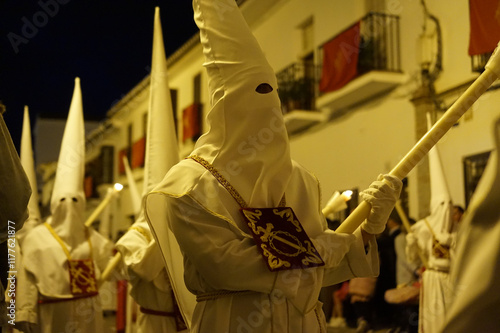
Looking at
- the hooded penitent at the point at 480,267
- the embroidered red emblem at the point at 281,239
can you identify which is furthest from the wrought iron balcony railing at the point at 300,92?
the hooded penitent at the point at 480,267

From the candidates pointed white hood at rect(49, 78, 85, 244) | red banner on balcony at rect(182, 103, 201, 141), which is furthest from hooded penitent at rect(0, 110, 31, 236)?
red banner on balcony at rect(182, 103, 201, 141)

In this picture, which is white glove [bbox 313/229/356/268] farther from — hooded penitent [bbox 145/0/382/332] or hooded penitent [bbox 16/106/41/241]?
hooded penitent [bbox 16/106/41/241]

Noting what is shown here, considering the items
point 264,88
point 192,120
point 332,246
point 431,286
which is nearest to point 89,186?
point 192,120

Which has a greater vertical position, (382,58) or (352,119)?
(382,58)

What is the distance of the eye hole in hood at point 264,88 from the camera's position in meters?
3.31

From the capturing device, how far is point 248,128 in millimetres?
3270

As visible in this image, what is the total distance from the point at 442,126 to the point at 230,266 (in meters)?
1.16

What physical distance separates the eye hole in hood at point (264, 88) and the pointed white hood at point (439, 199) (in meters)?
4.47

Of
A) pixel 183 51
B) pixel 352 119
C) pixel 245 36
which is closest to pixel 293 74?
pixel 352 119

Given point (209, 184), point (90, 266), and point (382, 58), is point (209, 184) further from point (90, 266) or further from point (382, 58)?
point (382, 58)

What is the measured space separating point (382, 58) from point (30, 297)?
22.6 feet

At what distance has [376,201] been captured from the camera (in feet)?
10.6

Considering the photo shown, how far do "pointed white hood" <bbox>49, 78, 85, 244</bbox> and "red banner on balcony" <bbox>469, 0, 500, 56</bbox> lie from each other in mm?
4600

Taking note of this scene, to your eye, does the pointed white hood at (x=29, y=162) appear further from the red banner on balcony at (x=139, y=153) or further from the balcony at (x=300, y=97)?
the red banner on balcony at (x=139, y=153)
